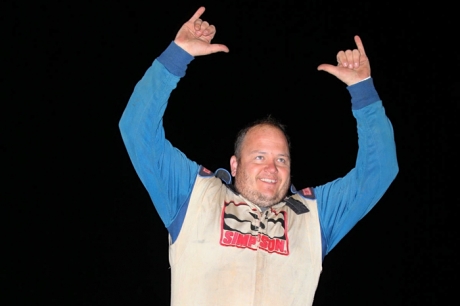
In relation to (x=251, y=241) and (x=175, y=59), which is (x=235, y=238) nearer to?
(x=251, y=241)

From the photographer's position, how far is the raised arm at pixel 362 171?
147cm

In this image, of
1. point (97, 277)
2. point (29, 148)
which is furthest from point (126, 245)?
point (29, 148)

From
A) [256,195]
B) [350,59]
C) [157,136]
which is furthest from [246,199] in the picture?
[350,59]

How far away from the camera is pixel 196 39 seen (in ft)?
4.54

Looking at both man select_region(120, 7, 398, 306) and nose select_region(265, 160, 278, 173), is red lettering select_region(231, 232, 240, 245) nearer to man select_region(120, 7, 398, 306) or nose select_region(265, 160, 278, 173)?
man select_region(120, 7, 398, 306)

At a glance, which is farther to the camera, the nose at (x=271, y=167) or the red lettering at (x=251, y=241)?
the nose at (x=271, y=167)

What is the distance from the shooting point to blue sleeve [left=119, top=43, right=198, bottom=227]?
1285 millimetres

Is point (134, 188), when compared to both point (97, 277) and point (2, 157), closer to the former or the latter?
point (97, 277)

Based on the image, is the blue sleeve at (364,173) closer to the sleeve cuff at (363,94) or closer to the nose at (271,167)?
the sleeve cuff at (363,94)

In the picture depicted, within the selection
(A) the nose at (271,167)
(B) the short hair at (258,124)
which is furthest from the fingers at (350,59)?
(A) the nose at (271,167)

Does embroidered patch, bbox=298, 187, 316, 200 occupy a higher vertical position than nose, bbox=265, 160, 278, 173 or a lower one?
lower

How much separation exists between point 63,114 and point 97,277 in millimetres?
811

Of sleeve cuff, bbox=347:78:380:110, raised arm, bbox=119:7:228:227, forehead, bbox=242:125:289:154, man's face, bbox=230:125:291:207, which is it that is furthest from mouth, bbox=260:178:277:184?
sleeve cuff, bbox=347:78:380:110

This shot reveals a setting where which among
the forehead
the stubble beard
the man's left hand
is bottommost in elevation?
the stubble beard
